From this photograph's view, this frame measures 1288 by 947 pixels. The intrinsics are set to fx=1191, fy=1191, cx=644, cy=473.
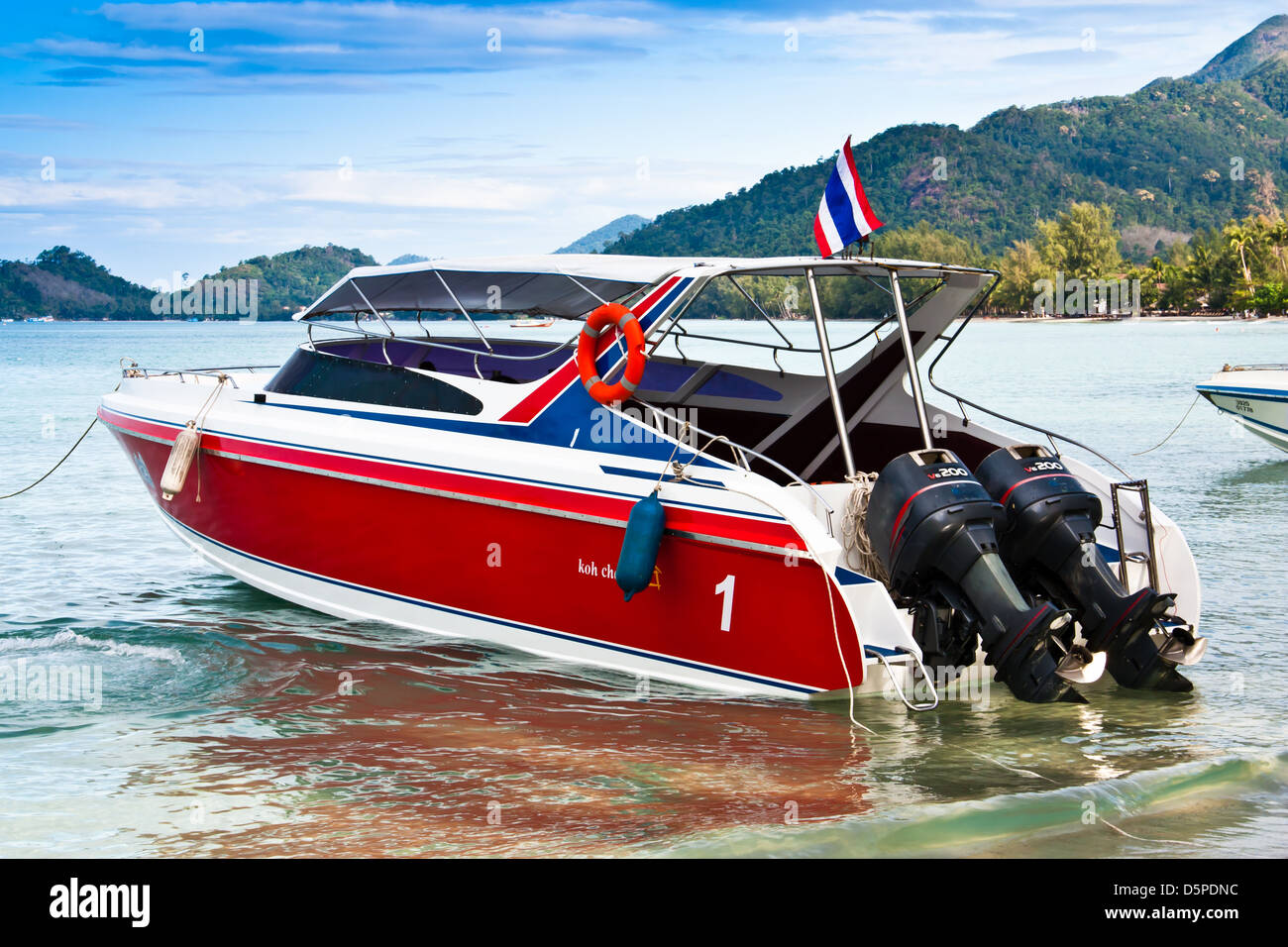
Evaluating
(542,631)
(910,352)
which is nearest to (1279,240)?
(910,352)

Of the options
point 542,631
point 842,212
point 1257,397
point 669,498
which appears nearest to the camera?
point 669,498

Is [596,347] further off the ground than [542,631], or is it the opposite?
[596,347]

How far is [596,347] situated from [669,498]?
0.91 meters

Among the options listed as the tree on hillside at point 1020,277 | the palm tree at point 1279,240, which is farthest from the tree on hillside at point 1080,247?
the palm tree at point 1279,240

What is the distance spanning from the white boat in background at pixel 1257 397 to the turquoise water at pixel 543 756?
7920 mm

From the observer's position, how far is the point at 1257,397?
15.4 meters

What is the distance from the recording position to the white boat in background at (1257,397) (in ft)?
49.9

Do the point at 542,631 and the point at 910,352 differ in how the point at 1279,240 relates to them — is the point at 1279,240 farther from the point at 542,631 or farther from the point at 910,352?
the point at 542,631

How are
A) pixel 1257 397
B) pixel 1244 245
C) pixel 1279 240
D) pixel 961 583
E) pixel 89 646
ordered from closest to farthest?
1. pixel 961 583
2. pixel 89 646
3. pixel 1257 397
4. pixel 1279 240
5. pixel 1244 245

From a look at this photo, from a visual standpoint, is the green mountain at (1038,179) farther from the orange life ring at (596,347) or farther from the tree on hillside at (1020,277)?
the orange life ring at (596,347)

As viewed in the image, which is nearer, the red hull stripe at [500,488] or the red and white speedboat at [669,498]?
the red and white speedboat at [669,498]

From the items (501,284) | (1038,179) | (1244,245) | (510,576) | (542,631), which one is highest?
(1038,179)

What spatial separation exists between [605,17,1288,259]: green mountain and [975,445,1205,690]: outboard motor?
242ft
